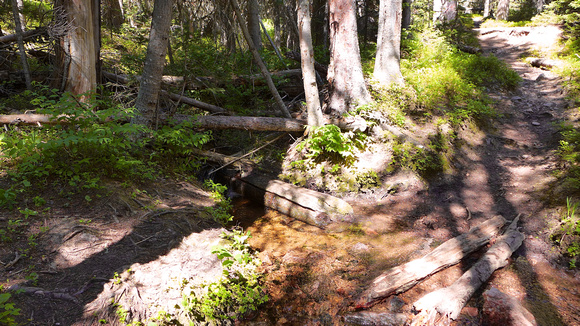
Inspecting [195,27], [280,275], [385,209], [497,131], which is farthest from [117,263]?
[497,131]

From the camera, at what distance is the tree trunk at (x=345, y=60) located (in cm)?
746

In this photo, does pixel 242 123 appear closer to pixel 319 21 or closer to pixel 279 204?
pixel 279 204

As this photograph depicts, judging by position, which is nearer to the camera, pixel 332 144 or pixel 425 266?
pixel 425 266

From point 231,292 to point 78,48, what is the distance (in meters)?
6.97

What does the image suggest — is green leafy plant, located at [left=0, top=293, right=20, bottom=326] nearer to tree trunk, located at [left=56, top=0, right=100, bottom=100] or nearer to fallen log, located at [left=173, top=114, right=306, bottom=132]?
fallen log, located at [left=173, top=114, right=306, bottom=132]

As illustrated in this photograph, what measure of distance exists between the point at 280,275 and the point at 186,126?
4.04m

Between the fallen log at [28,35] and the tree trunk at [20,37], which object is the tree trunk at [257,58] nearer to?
the fallen log at [28,35]

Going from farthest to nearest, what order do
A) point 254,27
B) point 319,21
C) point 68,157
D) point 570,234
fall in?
point 319,21 → point 254,27 → point 68,157 → point 570,234

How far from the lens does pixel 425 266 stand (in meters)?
4.09

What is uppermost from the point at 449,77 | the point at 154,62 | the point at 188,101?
the point at 154,62

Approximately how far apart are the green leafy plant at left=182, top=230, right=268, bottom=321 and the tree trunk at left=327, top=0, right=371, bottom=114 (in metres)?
4.71

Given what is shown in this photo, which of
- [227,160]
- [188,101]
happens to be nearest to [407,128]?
[227,160]

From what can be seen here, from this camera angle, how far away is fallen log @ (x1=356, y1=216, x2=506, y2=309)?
12.4 feet

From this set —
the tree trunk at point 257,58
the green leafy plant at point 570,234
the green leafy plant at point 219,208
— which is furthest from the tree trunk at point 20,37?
the green leafy plant at point 570,234
